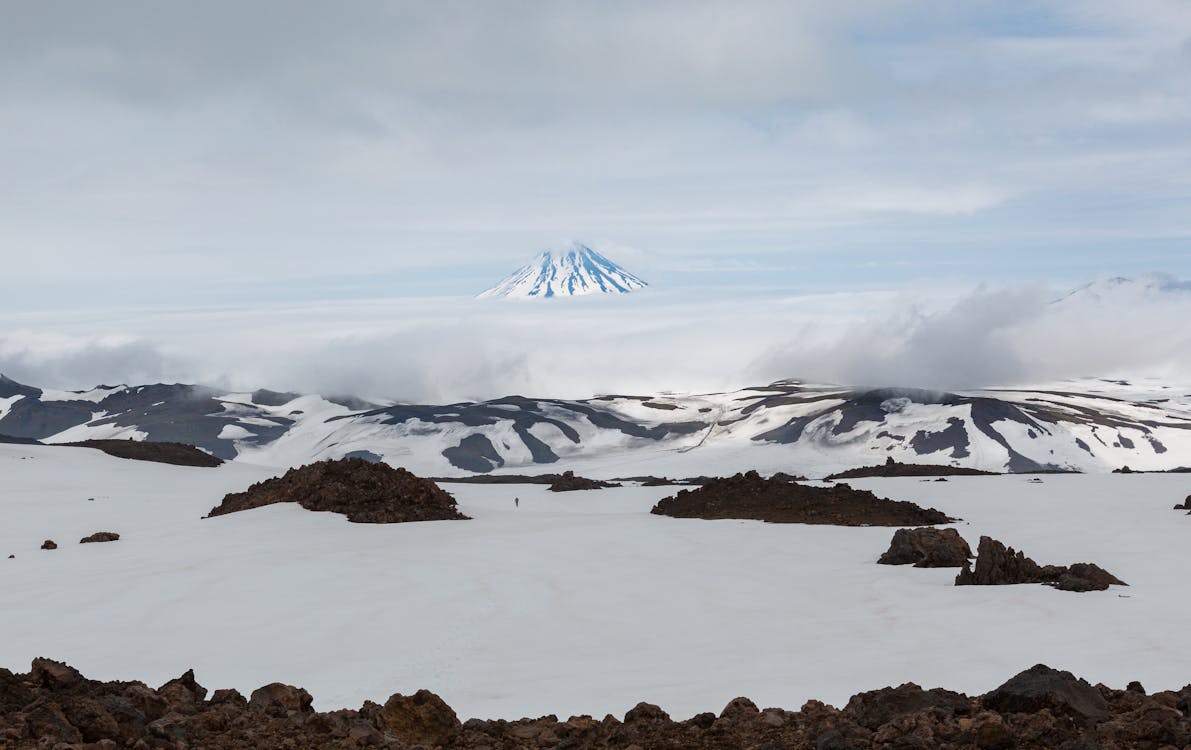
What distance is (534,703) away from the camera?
8.10 metres

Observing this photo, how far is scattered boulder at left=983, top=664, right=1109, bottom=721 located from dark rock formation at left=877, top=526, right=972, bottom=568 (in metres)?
10.1

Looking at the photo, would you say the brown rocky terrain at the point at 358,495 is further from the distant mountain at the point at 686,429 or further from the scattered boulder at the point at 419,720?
the distant mountain at the point at 686,429

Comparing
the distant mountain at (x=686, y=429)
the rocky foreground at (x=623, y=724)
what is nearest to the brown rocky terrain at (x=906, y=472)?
the rocky foreground at (x=623, y=724)

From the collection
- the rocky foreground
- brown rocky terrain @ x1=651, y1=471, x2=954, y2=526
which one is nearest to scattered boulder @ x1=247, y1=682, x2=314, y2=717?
the rocky foreground

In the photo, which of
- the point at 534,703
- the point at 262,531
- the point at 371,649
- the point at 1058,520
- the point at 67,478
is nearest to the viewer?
the point at 534,703

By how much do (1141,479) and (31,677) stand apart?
33565mm

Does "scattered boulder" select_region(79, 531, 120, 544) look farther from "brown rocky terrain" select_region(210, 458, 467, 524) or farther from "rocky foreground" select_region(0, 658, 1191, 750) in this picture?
"rocky foreground" select_region(0, 658, 1191, 750)

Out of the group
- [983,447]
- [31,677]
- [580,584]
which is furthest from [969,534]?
[983,447]

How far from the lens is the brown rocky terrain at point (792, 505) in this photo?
2397 cm

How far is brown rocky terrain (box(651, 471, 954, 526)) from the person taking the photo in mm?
23969

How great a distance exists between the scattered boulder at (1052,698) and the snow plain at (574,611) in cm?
206

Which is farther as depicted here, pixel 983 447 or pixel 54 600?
pixel 983 447

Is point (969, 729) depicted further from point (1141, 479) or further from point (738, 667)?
point (1141, 479)

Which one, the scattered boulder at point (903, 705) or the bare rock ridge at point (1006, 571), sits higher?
the bare rock ridge at point (1006, 571)
